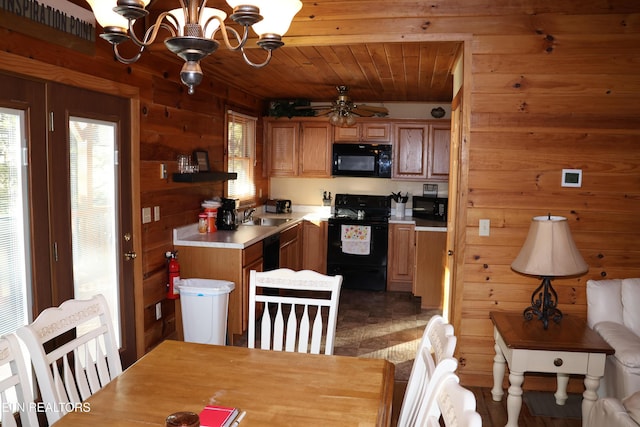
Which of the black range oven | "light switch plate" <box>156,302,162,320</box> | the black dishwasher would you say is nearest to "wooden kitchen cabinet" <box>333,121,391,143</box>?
the black range oven

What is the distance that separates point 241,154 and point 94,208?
2.87 meters

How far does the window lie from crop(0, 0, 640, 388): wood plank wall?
2.19 metres

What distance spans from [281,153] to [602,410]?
5068 mm

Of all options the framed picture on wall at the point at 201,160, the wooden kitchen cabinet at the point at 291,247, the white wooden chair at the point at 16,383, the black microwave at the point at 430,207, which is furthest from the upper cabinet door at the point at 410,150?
the white wooden chair at the point at 16,383

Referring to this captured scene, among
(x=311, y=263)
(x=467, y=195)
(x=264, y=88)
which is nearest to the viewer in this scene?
(x=467, y=195)

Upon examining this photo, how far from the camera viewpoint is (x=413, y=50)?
3.84 metres

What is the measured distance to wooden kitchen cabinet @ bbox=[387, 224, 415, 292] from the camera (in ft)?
19.9

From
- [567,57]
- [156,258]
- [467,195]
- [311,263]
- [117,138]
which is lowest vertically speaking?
[311,263]

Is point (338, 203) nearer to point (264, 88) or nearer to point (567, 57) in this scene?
point (264, 88)

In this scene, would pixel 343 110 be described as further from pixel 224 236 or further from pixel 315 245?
pixel 224 236

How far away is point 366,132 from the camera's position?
Result: 20.9ft

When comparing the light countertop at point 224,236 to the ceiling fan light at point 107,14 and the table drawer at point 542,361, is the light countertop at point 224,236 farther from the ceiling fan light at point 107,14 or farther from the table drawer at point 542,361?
the ceiling fan light at point 107,14

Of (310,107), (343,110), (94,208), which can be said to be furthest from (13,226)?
(310,107)

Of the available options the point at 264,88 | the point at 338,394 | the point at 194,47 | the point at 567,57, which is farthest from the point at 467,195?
the point at 264,88
